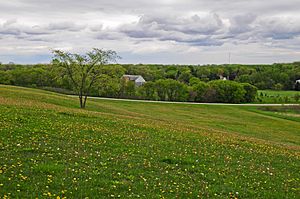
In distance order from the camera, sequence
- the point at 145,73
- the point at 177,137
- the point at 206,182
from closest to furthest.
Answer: the point at 206,182, the point at 177,137, the point at 145,73

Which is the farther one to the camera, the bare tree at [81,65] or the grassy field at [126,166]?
the bare tree at [81,65]

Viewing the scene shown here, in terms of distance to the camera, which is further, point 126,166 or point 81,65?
point 81,65

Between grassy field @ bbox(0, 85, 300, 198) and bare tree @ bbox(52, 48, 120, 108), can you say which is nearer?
grassy field @ bbox(0, 85, 300, 198)

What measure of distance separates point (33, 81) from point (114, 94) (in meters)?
25.3

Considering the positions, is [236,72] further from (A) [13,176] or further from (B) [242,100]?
(A) [13,176]

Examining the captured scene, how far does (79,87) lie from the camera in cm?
4731

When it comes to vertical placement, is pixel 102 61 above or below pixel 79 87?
above

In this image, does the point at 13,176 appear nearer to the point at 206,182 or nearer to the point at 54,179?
the point at 54,179

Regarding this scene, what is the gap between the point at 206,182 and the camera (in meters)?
10.5

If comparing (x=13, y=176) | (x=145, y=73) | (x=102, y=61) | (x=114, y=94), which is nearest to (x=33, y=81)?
(x=114, y=94)

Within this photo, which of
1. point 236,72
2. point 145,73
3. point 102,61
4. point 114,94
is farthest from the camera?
point 236,72

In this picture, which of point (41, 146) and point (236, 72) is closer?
point (41, 146)

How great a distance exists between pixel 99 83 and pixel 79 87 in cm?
282

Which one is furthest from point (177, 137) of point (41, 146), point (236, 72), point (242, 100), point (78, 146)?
point (236, 72)
